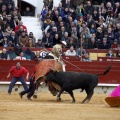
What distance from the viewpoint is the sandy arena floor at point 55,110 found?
15.8m

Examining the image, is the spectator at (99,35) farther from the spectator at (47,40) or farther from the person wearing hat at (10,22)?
the person wearing hat at (10,22)

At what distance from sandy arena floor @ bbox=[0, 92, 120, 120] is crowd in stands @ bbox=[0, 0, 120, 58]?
5632mm

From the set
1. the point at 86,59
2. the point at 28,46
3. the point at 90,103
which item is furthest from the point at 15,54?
the point at 90,103

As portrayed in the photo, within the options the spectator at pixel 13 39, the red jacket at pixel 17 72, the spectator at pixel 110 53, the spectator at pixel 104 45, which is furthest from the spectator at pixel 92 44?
the red jacket at pixel 17 72

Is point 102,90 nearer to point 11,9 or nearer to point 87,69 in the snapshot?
point 87,69

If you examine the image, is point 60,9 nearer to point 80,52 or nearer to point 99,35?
point 99,35

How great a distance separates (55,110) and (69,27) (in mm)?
10040

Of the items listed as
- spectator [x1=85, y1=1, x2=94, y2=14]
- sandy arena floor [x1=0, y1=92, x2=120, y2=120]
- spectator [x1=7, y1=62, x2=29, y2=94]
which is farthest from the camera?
spectator [x1=85, y1=1, x2=94, y2=14]

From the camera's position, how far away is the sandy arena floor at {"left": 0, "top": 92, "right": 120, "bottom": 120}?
1575 centimetres

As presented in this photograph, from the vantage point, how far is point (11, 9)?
27016 mm

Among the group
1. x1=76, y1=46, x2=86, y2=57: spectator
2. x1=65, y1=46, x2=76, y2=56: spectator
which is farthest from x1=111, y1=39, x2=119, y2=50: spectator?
x1=65, y1=46, x2=76, y2=56: spectator

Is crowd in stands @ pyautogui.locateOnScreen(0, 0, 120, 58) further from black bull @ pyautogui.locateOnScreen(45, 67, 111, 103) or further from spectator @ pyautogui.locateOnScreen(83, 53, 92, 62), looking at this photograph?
black bull @ pyautogui.locateOnScreen(45, 67, 111, 103)

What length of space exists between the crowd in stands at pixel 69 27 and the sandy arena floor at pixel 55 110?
5.63m

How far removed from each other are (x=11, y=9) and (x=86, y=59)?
3.05m
